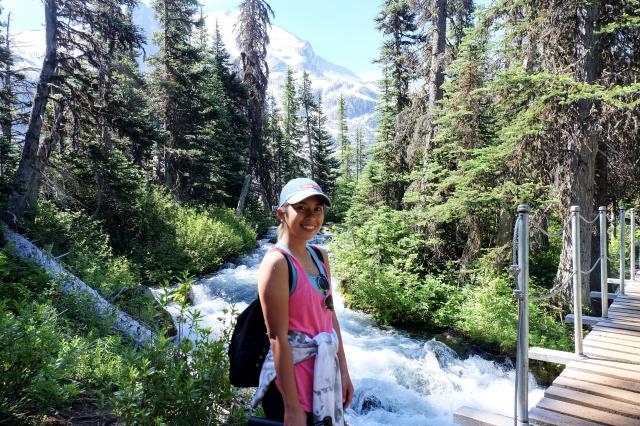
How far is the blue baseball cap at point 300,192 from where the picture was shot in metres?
2.06

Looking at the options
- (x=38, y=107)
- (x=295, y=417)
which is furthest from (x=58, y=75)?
(x=295, y=417)

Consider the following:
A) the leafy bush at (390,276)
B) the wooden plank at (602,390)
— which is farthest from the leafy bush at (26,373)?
the leafy bush at (390,276)

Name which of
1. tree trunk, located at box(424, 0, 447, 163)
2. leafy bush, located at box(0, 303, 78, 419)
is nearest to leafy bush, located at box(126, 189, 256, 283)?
tree trunk, located at box(424, 0, 447, 163)

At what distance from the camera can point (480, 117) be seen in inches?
450

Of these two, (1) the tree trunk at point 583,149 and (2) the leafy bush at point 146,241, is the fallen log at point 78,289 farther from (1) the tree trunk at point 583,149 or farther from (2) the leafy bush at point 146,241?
(1) the tree trunk at point 583,149

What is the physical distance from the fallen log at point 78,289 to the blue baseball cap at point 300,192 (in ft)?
14.1

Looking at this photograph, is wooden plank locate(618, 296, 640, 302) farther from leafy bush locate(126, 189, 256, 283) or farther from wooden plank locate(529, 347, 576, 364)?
leafy bush locate(126, 189, 256, 283)

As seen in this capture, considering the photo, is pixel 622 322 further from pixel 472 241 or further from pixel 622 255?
pixel 472 241

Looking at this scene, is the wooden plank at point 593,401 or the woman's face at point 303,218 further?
the wooden plank at point 593,401

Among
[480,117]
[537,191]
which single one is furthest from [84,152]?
[537,191]

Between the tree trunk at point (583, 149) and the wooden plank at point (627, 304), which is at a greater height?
the tree trunk at point (583, 149)

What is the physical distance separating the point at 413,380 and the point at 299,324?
6389mm

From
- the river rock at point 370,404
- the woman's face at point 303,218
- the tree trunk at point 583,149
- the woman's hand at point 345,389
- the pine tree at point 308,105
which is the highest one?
the pine tree at point 308,105

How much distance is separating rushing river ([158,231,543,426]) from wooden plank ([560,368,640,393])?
268cm
